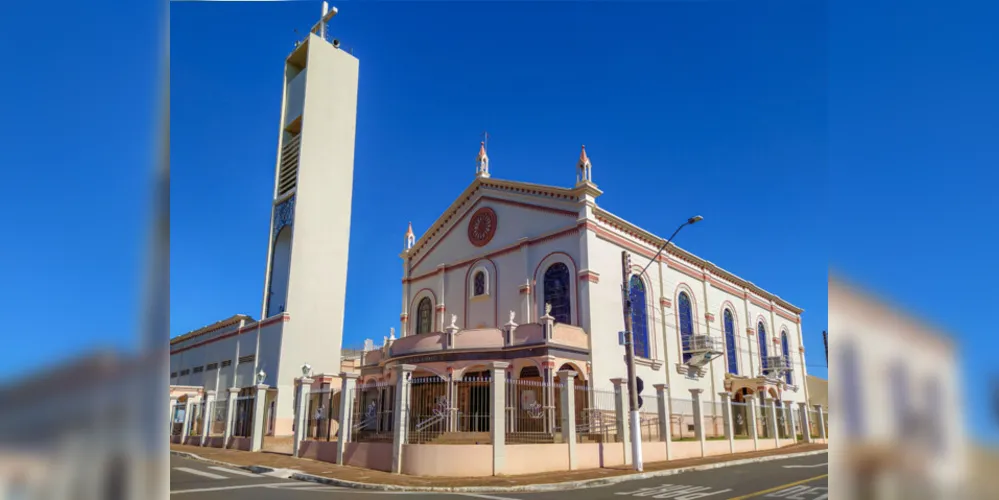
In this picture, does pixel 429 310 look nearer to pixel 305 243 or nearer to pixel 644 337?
pixel 305 243

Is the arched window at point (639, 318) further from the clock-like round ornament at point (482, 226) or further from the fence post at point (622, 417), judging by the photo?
the fence post at point (622, 417)

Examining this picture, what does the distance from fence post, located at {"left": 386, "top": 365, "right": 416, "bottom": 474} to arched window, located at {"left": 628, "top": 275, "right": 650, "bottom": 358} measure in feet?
39.9

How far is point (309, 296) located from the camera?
1113 inches

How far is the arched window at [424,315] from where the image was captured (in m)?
27.3

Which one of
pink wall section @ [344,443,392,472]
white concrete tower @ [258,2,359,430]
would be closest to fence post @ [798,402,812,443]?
pink wall section @ [344,443,392,472]

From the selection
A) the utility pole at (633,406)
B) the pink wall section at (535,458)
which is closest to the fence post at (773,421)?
the utility pole at (633,406)

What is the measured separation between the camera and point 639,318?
24.0m

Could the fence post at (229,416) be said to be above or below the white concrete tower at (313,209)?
below

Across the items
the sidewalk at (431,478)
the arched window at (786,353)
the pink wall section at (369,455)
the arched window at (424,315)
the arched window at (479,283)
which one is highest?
the arched window at (479,283)

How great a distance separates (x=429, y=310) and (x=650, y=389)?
10.3 m

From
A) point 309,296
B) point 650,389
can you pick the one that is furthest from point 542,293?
point 309,296

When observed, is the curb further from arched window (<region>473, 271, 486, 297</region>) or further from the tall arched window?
the tall arched window

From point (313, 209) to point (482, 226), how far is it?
29.0 feet

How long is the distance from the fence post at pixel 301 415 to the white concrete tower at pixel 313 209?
30.1 ft
